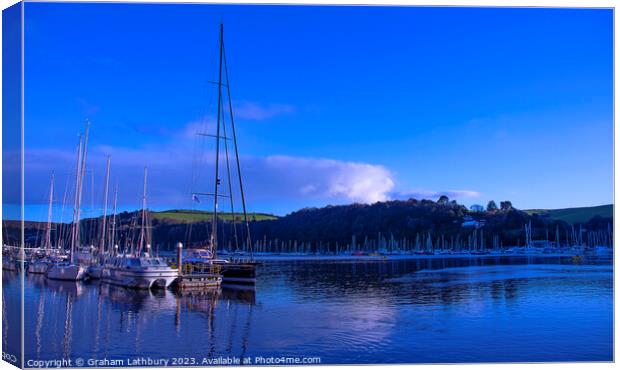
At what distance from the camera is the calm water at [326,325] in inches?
547

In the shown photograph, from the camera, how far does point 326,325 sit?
1764cm

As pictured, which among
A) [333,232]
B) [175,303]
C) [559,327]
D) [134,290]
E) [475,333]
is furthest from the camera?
[333,232]

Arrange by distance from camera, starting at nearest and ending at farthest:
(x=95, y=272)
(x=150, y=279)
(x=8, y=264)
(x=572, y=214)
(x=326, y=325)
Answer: (x=8, y=264) < (x=326, y=325) < (x=150, y=279) < (x=95, y=272) < (x=572, y=214)

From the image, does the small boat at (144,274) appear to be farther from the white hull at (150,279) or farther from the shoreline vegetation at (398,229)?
the shoreline vegetation at (398,229)

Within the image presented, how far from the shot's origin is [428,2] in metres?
13.3

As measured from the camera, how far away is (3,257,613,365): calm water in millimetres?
13906

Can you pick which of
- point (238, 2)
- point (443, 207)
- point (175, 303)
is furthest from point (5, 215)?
point (443, 207)

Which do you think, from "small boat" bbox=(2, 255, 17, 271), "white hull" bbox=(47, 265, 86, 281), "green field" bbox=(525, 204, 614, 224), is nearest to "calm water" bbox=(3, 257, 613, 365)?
"small boat" bbox=(2, 255, 17, 271)

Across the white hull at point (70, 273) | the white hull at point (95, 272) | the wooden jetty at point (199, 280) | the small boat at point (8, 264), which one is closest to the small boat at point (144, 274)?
the wooden jetty at point (199, 280)

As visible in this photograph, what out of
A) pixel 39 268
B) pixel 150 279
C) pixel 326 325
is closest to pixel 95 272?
pixel 39 268

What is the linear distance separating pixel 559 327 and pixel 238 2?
43.7ft

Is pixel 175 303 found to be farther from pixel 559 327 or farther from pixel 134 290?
pixel 559 327

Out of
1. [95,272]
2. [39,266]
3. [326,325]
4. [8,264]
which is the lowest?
[326,325]

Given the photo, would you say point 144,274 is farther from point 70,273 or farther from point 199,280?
point 70,273
